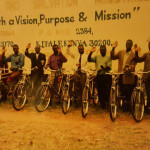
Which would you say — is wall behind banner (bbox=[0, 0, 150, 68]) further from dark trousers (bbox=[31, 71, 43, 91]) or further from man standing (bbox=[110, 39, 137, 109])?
dark trousers (bbox=[31, 71, 43, 91])

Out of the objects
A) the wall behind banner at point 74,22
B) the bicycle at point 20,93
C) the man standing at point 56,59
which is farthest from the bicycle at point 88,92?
the bicycle at point 20,93

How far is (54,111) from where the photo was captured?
6957 millimetres

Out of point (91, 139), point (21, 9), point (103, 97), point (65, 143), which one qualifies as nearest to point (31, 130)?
point (65, 143)

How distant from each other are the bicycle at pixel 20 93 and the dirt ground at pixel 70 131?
186mm

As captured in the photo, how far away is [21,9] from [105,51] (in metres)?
3.01

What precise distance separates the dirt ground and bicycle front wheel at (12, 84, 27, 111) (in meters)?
0.17

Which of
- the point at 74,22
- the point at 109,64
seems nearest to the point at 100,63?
the point at 109,64

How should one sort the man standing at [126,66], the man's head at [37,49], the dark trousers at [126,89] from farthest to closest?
the man's head at [37,49] < the dark trousers at [126,89] < the man standing at [126,66]

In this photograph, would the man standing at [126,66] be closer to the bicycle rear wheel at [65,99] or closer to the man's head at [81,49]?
the man's head at [81,49]

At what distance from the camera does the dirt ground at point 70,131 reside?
4737 millimetres

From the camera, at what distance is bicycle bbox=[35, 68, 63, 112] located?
21.6ft

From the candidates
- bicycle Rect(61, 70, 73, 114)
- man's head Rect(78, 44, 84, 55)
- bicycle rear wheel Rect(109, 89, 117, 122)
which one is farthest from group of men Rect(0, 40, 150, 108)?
bicycle rear wheel Rect(109, 89, 117, 122)

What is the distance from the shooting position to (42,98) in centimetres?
663

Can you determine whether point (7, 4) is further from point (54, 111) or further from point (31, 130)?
point (31, 130)
